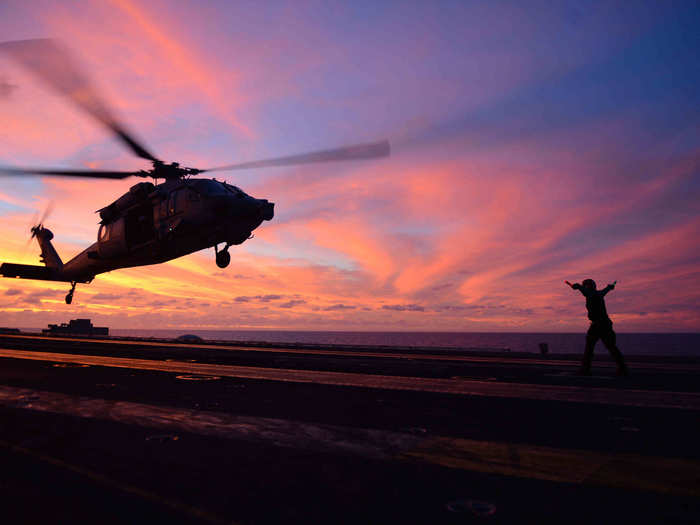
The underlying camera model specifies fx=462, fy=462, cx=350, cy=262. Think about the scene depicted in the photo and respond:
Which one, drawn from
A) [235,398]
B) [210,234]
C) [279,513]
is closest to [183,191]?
[210,234]

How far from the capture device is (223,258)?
23797 mm

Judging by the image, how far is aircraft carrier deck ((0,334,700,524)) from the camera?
3.58 m

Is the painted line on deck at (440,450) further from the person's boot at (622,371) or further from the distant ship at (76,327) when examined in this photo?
the distant ship at (76,327)

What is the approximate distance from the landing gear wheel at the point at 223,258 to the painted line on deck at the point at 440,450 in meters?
16.2

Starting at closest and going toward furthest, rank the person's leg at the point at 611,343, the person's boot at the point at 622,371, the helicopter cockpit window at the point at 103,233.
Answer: the person's leg at the point at 611,343 < the person's boot at the point at 622,371 < the helicopter cockpit window at the point at 103,233

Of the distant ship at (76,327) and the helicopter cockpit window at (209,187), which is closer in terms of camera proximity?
the helicopter cockpit window at (209,187)

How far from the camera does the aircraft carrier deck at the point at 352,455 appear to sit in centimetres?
358

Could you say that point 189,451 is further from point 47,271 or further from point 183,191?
point 47,271

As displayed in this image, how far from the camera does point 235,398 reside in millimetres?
8969

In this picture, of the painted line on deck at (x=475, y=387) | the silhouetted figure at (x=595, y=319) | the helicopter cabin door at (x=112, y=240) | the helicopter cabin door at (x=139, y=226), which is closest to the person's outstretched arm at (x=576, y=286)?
the silhouetted figure at (x=595, y=319)

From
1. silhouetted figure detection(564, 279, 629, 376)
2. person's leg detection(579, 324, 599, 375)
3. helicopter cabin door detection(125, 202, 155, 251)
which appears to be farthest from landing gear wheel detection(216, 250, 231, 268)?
person's leg detection(579, 324, 599, 375)

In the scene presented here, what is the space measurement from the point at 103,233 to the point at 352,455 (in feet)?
81.3

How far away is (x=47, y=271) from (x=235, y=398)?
3358 cm

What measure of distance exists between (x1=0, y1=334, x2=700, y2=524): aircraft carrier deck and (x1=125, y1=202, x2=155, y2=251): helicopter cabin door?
14.3 m
